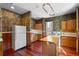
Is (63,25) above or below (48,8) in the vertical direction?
below

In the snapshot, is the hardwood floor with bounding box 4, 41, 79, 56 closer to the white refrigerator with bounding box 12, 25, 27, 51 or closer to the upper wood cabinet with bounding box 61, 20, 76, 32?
the white refrigerator with bounding box 12, 25, 27, 51

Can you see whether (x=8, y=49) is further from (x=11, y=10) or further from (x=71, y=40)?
(x=71, y=40)

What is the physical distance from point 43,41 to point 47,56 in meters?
0.26

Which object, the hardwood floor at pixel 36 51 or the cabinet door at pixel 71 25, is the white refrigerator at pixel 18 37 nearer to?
the hardwood floor at pixel 36 51

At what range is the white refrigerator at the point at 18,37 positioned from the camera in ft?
5.82

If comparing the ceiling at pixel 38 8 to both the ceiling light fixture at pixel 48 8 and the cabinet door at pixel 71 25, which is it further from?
the cabinet door at pixel 71 25

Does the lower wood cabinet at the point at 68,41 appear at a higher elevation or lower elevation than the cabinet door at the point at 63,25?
lower

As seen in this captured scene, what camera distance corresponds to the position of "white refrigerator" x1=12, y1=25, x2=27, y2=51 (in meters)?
1.78

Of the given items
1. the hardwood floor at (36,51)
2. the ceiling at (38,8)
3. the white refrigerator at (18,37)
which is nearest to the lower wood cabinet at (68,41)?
the hardwood floor at (36,51)

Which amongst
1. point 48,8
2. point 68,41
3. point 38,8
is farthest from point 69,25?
point 38,8

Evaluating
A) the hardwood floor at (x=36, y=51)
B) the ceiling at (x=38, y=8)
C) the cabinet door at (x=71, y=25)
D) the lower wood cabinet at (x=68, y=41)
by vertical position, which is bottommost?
the hardwood floor at (x=36, y=51)

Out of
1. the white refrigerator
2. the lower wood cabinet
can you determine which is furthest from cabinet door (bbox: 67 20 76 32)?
the white refrigerator

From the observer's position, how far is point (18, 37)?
5.92 feet

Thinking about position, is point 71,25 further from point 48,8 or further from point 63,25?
point 48,8
